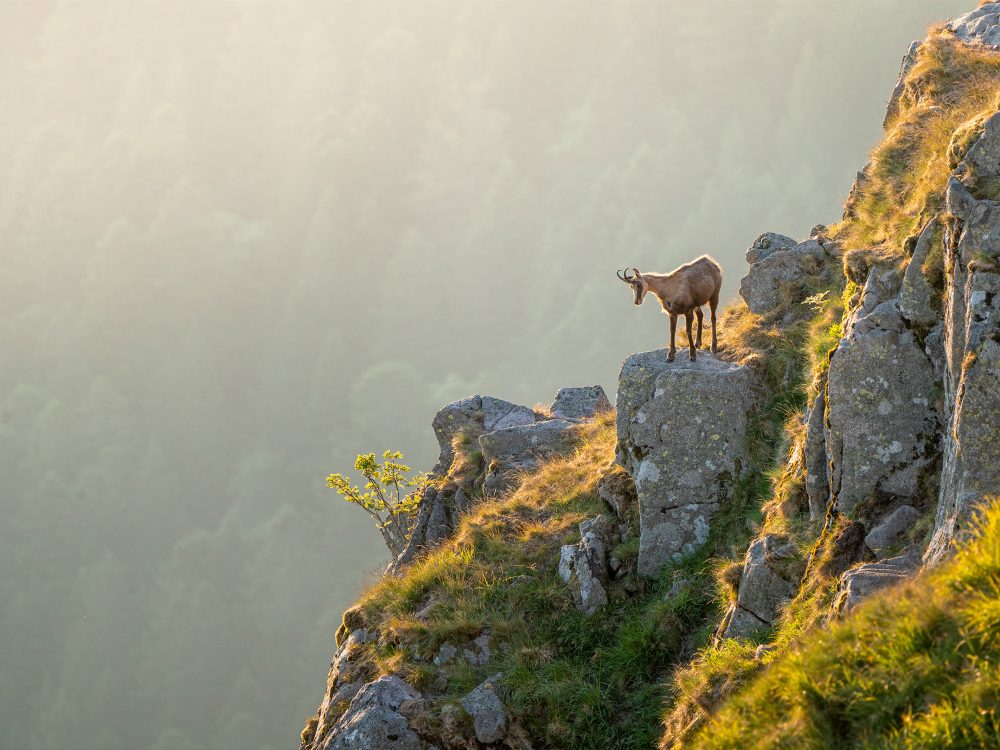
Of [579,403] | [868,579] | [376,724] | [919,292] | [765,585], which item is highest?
[579,403]

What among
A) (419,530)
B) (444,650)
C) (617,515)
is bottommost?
(444,650)

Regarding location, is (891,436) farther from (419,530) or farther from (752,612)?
(419,530)

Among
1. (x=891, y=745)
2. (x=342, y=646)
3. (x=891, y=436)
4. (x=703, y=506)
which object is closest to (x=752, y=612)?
(x=891, y=436)

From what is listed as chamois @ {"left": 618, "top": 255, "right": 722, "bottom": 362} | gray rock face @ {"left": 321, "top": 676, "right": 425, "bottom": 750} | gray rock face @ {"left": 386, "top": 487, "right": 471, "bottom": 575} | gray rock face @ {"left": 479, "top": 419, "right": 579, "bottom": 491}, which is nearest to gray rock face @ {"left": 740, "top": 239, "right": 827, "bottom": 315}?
chamois @ {"left": 618, "top": 255, "right": 722, "bottom": 362}

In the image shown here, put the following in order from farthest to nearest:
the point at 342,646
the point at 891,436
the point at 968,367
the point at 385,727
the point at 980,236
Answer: the point at 342,646, the point at 385,727, the point at 891,436, the point at 980,236, the point at 968,367

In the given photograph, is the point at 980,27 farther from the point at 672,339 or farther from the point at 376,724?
the point at 376,724

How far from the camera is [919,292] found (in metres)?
13.0

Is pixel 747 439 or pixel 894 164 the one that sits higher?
pixel 894 164

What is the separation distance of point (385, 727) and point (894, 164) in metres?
16.4

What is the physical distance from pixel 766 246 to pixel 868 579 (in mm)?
19605

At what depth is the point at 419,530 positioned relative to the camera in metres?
28.4

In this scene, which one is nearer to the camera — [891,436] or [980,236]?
[980,236]

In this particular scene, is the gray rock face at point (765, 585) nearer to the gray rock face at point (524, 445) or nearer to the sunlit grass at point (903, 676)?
the sunlit grass at point (903, 676)

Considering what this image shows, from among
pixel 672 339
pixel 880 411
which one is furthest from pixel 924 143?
pixel 880 411
